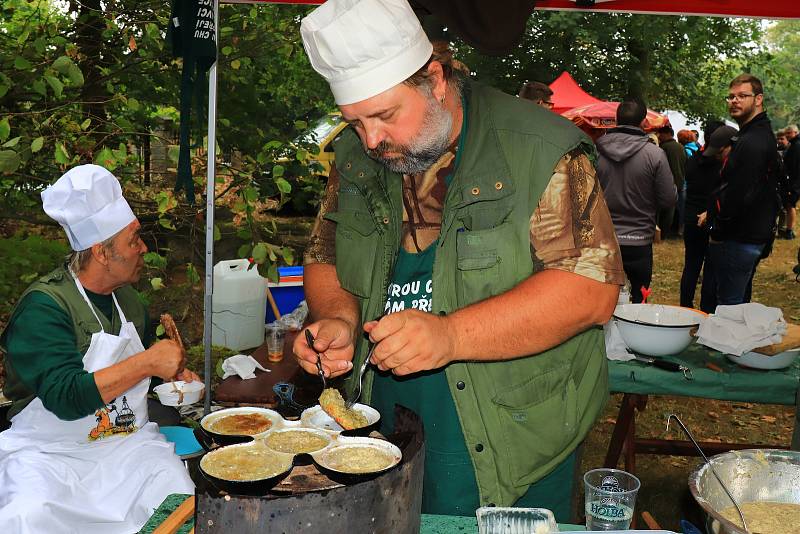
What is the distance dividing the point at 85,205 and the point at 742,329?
9.90 ft

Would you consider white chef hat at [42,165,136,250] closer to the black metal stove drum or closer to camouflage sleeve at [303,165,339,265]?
camouflage sleeve at [303,165,339,265]

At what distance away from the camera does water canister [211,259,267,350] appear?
5598 millimetres

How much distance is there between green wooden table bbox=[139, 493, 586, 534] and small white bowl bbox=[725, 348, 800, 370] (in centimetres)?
210

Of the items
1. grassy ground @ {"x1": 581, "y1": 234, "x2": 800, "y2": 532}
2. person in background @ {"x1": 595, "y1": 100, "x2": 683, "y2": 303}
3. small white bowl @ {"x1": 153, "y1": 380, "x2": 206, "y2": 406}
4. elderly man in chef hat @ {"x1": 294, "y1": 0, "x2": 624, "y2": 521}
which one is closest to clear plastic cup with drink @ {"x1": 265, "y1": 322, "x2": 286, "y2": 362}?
small white bowl @ {"x1": 153, "y1": 380, "x2": 206, "y2": 406}

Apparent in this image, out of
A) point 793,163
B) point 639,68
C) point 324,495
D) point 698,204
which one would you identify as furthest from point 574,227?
point 639,68

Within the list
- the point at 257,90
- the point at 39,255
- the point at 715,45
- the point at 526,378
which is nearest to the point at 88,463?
the point at 526,378

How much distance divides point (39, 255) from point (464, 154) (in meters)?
4.86

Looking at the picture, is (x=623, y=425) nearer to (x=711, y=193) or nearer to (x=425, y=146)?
(x=425, y=146)

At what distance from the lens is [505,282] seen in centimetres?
203

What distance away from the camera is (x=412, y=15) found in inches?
78.7

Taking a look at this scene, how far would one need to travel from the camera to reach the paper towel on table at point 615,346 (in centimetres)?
364

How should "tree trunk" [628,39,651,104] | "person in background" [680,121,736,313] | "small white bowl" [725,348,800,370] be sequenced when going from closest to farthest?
"small white bowl" [725,348,800,370] → "person in background" [680,121,736,313] → "tree trunk" [628,39,651,104]

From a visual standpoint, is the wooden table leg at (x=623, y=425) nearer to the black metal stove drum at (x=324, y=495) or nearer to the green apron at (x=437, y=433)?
the green apron at (x=437, y=433)

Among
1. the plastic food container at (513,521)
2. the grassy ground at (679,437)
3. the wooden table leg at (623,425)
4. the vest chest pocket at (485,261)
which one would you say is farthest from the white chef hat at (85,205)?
the grassy ground at (679,437)
